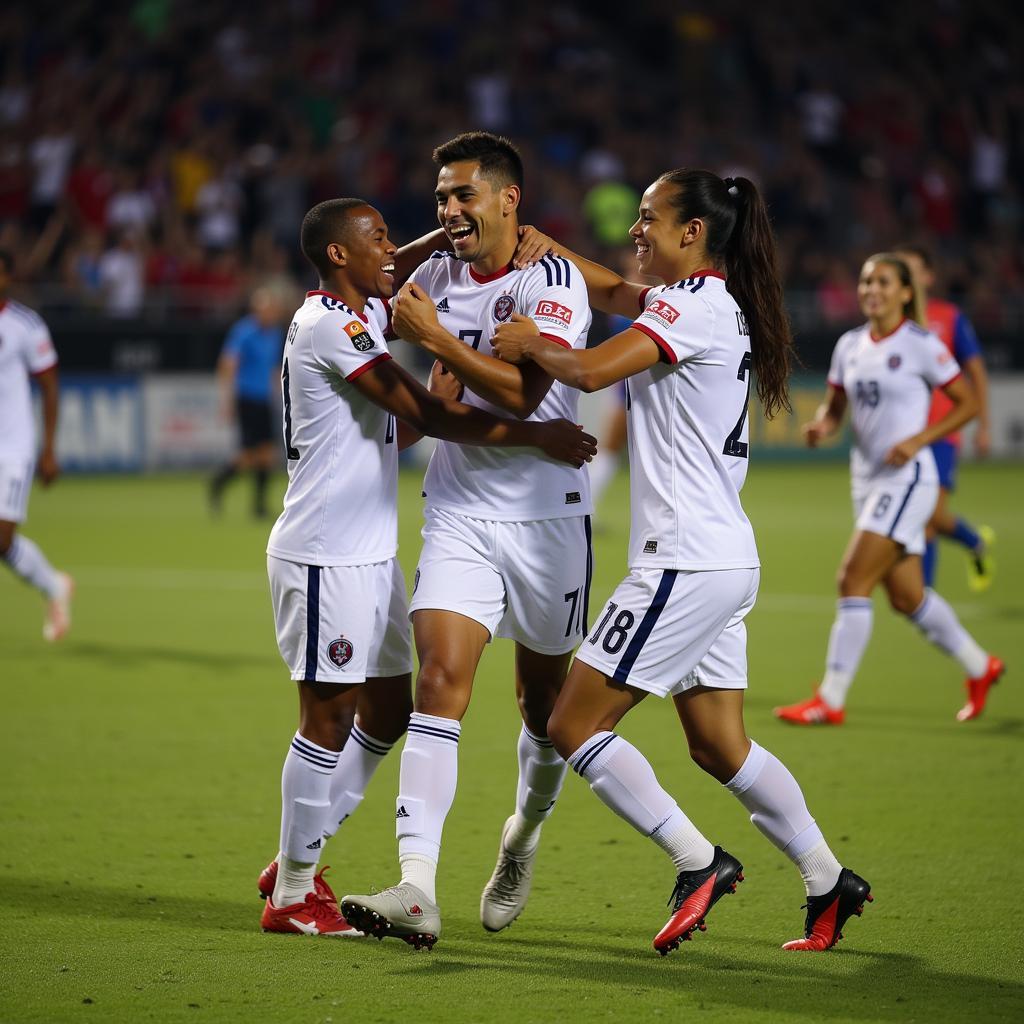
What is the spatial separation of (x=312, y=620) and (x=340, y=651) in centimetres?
13

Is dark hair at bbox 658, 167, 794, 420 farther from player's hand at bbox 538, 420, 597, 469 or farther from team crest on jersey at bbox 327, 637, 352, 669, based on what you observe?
team crest on jersey at bbox 327, 637, 352, 669

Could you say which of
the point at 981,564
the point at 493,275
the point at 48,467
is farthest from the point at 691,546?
the point at 981,564

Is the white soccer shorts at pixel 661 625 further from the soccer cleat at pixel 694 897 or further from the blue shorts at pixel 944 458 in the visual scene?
the blue shorts at pixel 944 458

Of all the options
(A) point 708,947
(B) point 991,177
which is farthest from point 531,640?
(B) point 991,177

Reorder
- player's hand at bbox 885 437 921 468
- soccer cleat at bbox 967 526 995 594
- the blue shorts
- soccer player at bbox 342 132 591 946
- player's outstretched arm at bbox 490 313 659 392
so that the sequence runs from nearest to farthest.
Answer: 1. player's outstretched arm at bbox 490 313 659 392
2. soccer player at bbox 342 132 591 946
3. player's hand at bbox 885 437 921 468
4. the blue shorts
5. soccer cleat at bbox 967 526 995 594

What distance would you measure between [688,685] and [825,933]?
817mm

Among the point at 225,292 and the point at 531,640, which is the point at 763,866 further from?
the point at 225,292

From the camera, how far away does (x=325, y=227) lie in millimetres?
4785

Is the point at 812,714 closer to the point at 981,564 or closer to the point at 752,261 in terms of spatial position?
the point at 981,564

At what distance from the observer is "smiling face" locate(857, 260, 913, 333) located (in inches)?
325

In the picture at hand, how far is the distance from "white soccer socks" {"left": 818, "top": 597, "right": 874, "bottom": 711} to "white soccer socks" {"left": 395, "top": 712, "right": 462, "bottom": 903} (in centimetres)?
386

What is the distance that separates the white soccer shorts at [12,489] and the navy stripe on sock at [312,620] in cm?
522

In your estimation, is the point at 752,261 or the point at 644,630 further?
the point at 752,261

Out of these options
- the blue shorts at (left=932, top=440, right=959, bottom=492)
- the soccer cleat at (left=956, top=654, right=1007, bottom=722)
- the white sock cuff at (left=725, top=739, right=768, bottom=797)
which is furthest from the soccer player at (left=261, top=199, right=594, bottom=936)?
the blue shorts at (left=932, top=440, right=959, bottom=492)
